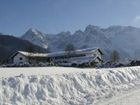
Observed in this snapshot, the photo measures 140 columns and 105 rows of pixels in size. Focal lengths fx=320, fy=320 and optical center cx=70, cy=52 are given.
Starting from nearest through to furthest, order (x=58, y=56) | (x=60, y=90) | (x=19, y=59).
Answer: (x=60, y=90) → (x=58, y=56) → (x=19, y=59)

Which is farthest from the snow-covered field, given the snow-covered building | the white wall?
the white wall

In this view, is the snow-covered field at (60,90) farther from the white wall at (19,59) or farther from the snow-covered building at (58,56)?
the white wall at (19,59)

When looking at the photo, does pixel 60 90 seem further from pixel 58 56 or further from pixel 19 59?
pixel 19 59

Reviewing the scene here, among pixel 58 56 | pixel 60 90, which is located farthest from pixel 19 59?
pixel 60 90

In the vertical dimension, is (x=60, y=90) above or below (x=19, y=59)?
below

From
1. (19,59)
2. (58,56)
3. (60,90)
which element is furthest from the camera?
(19,59)

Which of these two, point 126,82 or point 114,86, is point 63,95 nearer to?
point 114,86

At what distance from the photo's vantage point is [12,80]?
14.8m

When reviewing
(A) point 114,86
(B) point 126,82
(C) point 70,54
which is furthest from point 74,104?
(C) point 70,54

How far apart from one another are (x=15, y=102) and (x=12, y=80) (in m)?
1.94

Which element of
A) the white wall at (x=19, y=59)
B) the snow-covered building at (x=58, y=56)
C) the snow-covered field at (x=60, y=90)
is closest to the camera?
the snow-covered field at (x=60, y=90)

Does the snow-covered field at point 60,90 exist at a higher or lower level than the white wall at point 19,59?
lower

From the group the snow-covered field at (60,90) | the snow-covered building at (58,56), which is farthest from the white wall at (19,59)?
the snow-covered field at (60,90)

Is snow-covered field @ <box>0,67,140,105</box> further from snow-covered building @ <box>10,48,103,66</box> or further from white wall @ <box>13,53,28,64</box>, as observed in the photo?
white wall @ <box>13,53,28,64</box>
